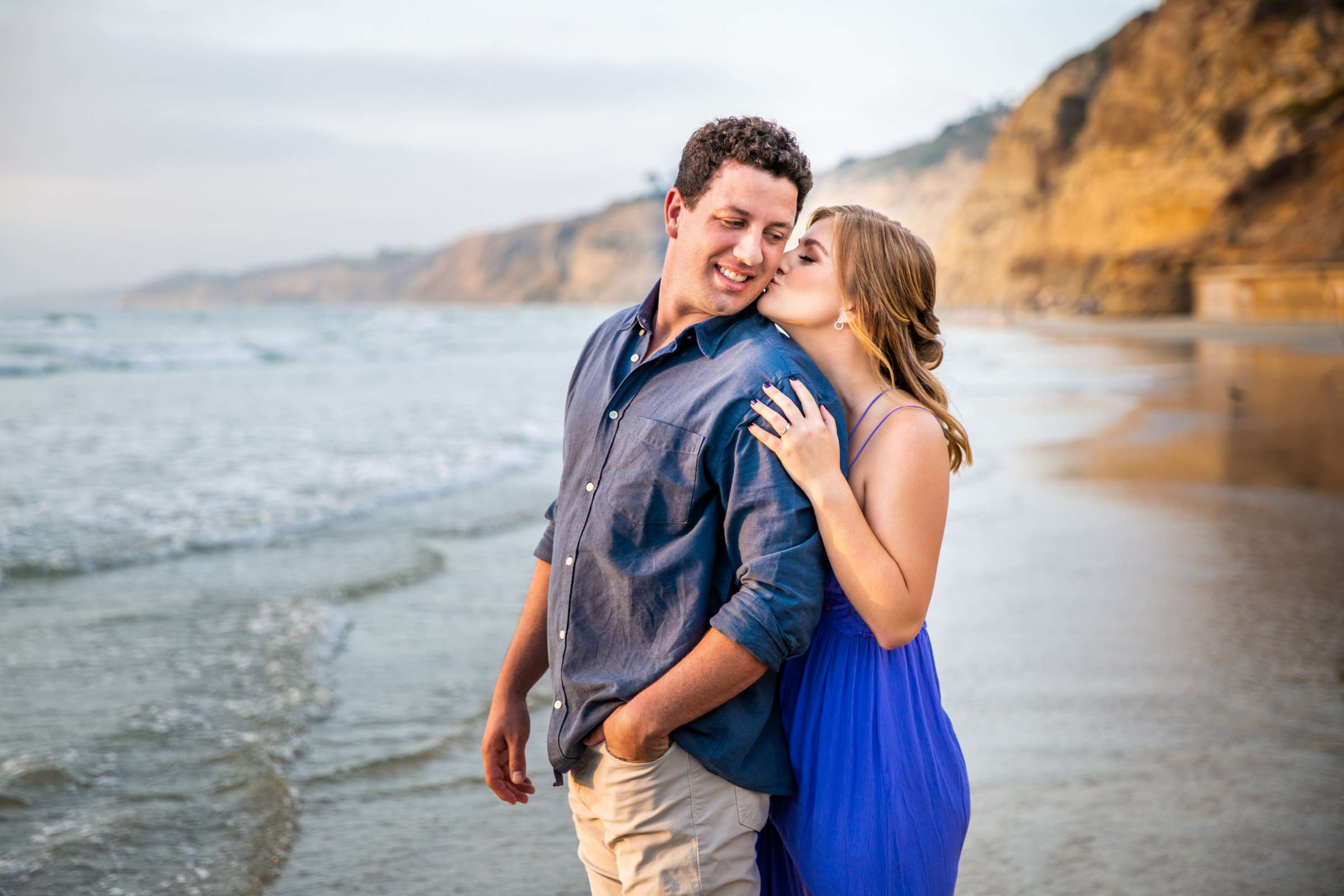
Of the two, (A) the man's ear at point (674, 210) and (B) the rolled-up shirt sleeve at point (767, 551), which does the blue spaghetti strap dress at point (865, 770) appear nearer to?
(B) the rolled-up shirt sleeve at point (767, 551)

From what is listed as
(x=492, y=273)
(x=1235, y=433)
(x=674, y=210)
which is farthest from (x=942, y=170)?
(x=492, y=273)

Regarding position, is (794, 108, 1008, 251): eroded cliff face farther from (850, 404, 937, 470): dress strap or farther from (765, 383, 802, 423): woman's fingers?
(765, 383, 802, 423): woman's fingers

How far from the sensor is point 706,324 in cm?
188

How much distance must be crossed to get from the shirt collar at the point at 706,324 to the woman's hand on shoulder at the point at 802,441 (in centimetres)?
19

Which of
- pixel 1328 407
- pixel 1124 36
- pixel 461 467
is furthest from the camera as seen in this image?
pixel 1124 36

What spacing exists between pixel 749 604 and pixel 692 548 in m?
0.16

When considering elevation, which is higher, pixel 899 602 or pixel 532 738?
pixel 899 602

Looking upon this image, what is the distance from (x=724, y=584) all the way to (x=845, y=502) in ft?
0.85

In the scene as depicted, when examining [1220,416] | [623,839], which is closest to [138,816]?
[623,839]

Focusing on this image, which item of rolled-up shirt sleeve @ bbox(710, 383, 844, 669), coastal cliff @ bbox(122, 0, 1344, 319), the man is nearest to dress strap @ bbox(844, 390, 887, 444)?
the man

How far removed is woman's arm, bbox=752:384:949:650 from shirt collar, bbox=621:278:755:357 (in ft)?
0.66

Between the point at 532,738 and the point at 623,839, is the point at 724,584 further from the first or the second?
the point at 532,738

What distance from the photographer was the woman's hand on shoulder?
5.48 feet

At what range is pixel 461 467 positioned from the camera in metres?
10.3
